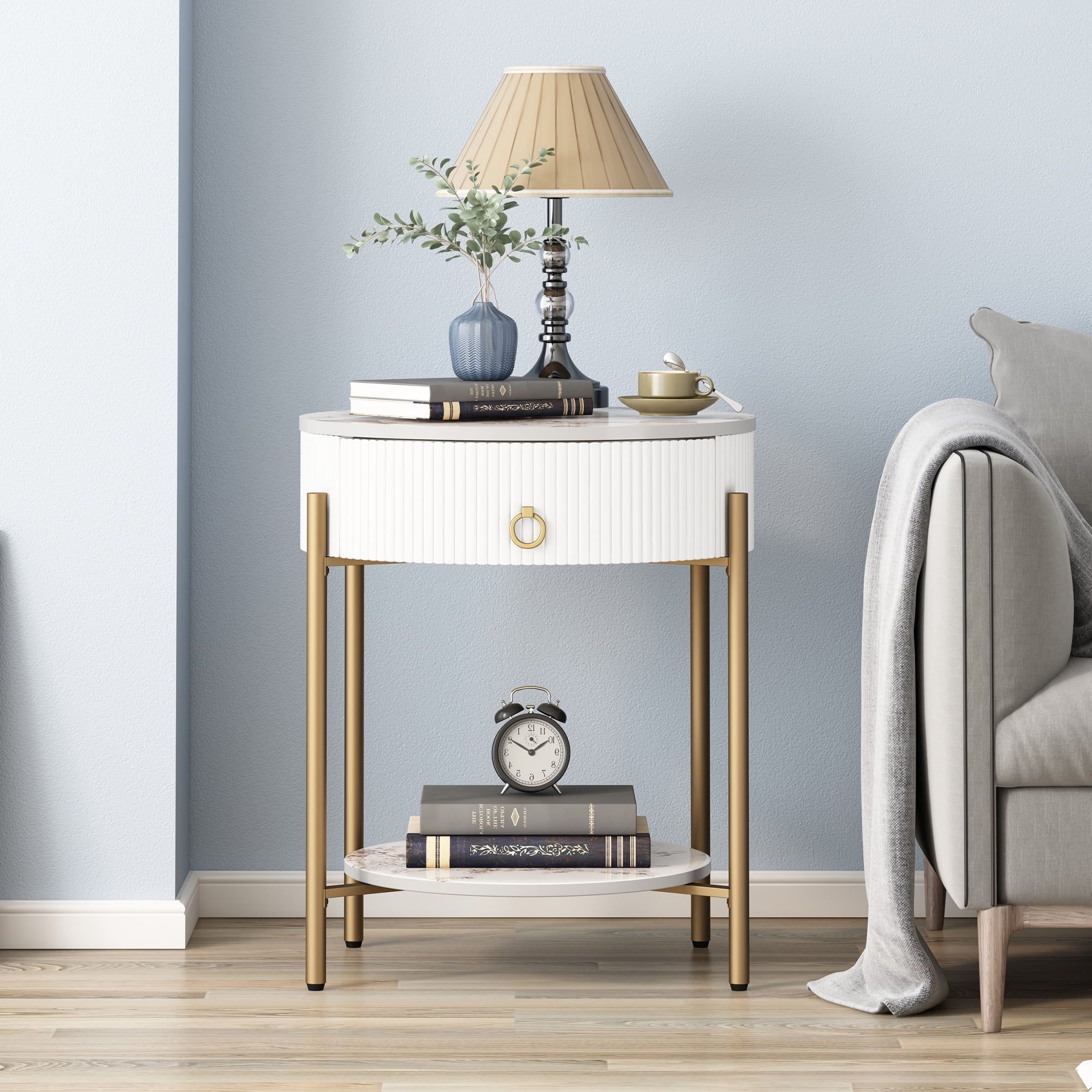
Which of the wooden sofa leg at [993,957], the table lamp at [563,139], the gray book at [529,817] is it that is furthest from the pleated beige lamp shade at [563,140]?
the wooden sofa leg at [993,957]

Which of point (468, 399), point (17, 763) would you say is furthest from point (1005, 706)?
point (17, 763)

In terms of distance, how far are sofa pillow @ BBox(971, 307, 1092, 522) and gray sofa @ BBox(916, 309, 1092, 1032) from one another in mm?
341

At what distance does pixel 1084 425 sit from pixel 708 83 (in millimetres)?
777

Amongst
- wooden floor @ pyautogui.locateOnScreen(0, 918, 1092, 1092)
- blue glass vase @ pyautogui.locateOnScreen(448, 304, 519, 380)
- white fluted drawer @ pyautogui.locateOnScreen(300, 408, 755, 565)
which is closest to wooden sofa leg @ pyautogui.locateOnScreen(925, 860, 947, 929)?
wooden floor @ pyautogui.locateOnScreen(0, 918, 1092, 1092)

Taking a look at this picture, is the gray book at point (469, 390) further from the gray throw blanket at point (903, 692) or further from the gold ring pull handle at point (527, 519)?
the gray throw blanket at point (903, 692)

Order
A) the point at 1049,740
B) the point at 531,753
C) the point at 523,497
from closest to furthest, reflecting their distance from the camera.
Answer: the point at 1049,740 < the point at 523,497 < the point at 531,753

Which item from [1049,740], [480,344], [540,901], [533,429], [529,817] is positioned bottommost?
[540,901]

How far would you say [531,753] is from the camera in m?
2.08

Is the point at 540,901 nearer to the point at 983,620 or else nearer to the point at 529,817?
the point at 529,817

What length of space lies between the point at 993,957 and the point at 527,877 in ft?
1.96

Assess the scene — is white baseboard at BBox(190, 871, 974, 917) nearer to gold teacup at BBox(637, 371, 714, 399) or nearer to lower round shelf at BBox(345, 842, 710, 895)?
lower round shelf at BBox(345, 842, 710, 895)

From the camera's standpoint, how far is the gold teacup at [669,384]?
2.03m

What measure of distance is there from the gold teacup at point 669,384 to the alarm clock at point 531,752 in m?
0.45

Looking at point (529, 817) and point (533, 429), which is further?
point (529, 817)
